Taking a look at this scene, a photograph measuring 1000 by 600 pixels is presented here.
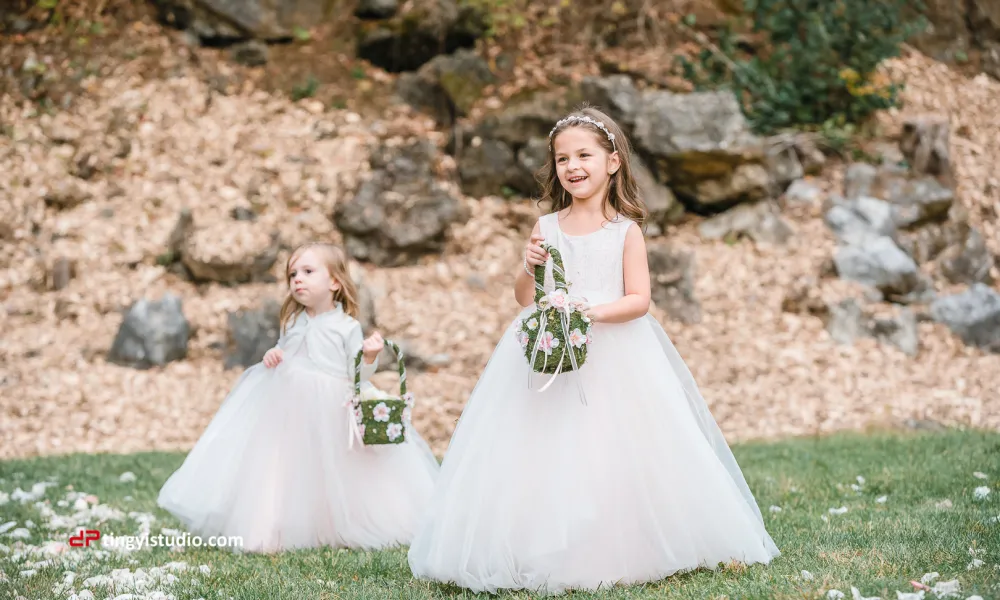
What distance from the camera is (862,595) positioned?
3.02 metres

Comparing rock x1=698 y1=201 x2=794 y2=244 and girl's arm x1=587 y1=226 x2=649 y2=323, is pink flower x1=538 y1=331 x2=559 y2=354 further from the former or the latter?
rock x1=698 y1=201 x2=794 y2=244

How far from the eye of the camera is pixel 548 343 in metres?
3.54

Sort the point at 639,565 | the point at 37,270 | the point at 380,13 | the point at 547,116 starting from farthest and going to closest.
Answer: the point at 380,13, the point at 547,116, the point at 37,270, the point at 639,565

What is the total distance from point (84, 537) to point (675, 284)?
6724 millimetres

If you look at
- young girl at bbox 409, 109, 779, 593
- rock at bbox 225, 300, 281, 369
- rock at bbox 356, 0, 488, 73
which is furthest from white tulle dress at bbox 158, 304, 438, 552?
rock at bbox 356, 0, 488, 73

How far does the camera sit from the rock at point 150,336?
9.17m

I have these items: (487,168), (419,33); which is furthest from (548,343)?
(419,33)

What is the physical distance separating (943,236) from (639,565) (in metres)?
8.69

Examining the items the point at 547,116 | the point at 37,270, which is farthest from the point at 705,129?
the point at 37,270

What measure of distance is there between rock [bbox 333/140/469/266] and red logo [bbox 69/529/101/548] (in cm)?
594

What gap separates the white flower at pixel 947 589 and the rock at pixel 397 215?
8.07m

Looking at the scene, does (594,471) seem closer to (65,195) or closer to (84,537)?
(84,537)

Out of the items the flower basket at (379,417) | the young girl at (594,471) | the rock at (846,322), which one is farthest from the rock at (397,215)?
the young girl at (594,471)

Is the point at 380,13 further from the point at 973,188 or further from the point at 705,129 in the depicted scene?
the point at 973,188
